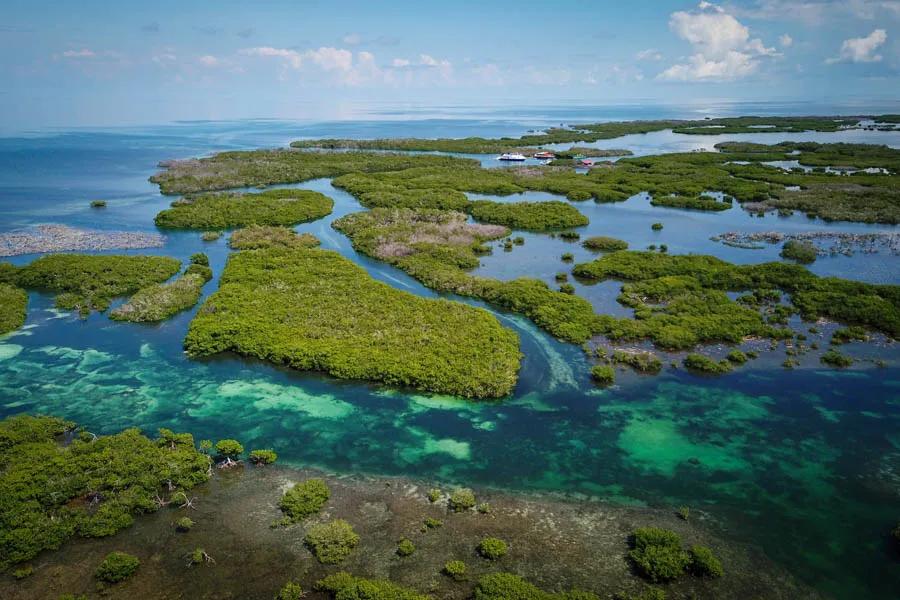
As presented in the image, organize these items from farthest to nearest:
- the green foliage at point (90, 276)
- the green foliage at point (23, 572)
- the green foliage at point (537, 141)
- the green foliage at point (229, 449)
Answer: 1. the green foliage at point (537, 141)
2. the green foliage at point (90, 276)
3. the green foliage at point (229, 449)
4. the green foliage at point (23, 572)

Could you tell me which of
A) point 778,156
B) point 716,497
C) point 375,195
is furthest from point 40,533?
point 778,156

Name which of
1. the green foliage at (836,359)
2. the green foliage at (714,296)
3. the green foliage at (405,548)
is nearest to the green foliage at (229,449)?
the green foliage at (405,548)

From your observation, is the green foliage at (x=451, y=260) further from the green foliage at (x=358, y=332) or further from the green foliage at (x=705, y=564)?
the green foliage at (x=705, y=564)

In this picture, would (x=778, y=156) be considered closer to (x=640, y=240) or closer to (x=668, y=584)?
(x=640, y=240)

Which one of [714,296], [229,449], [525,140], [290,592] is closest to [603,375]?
[714,296]

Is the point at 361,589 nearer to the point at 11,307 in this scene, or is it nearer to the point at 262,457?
the point at 262,457
